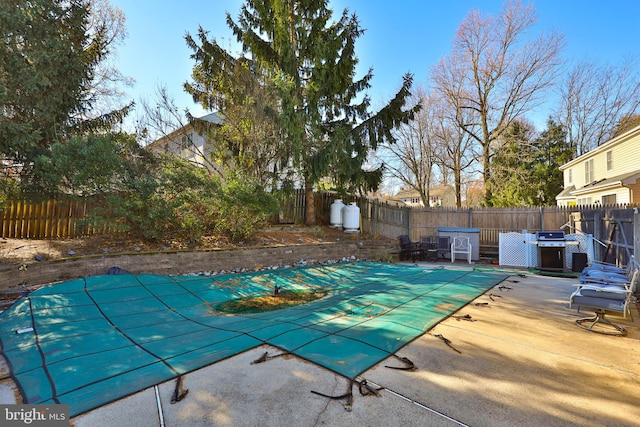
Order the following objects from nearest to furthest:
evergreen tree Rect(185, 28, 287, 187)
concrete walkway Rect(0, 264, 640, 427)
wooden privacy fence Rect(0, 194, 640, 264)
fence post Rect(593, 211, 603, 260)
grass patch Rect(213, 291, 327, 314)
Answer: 1. concrete walkway Rect(0, 264, 640, 427)
2. grass patch Rect(213, 291, 327, 314)
3. wooden privacy fence Rect(0, 194, 640, 264)
4. fence post Rect(593, 211, 603, 260)
5. evergreen tree Rect(185, 28, 287, 187)

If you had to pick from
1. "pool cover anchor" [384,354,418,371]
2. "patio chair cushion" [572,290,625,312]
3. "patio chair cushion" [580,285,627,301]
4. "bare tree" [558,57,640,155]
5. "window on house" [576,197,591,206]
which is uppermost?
"bare tree" [558,57,640,155]

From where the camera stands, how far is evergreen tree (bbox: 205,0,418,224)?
988cm

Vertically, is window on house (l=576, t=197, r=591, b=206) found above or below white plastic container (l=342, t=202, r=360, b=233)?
above

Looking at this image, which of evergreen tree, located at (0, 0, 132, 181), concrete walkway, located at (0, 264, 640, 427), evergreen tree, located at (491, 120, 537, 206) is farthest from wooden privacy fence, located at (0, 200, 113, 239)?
evergreen tree, located at (491, 120, 537, 206)

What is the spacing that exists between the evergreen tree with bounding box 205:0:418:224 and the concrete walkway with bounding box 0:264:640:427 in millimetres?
7726

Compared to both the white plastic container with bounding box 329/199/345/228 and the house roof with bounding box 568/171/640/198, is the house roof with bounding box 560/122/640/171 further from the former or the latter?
the white plastic container with bounding box 329/199/345/228

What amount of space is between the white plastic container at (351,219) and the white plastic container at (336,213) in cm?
25

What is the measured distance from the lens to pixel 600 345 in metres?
3.16

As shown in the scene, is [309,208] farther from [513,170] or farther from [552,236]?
[513,170]

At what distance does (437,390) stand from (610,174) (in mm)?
16634

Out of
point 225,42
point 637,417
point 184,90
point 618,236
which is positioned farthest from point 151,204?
point 618,236

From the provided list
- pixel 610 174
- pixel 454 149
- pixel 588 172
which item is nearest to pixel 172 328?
pixel 610 174

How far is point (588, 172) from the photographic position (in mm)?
15320

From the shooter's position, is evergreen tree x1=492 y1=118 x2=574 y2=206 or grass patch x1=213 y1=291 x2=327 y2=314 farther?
evergreen tree x1=492 y1=118 x2=574 y2=206
